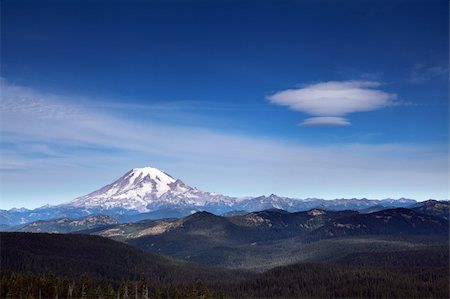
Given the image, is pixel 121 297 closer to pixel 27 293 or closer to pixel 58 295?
pixel 58 295

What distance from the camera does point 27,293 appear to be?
168 metres

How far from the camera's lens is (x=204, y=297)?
199 meters

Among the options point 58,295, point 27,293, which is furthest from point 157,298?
point 27,293

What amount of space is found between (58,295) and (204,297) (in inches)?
2422

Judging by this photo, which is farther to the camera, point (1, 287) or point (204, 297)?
point (204, 297)

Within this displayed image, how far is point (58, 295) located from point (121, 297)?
101 ft

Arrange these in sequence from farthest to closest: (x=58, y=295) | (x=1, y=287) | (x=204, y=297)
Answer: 1. (x=204, y=297)
2. (x=58, y=295)
3. (x=1, y=287)

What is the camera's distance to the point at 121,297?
199875mm

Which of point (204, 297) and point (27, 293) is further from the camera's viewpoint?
point (204, 297)

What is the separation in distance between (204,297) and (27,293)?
240ft

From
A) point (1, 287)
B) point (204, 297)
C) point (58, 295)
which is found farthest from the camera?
point (204, 297)

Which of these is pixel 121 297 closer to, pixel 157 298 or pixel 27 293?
pixel 157 298

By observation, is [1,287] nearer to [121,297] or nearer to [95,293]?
[95,293]

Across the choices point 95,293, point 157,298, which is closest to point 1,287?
point 95,293
